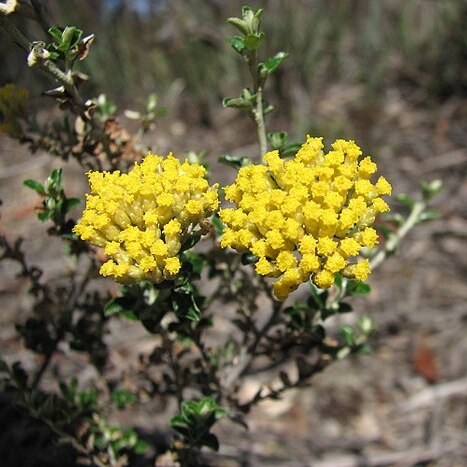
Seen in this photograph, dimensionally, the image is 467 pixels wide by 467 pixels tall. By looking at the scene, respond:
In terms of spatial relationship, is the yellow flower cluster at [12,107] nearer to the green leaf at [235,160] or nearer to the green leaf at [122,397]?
the green leaf at [235,160]

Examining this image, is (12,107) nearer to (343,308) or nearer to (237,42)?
(237,42)

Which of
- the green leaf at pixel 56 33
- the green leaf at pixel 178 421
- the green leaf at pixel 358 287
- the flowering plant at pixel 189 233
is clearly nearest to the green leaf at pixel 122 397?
the flowering plant at pixel 189 233

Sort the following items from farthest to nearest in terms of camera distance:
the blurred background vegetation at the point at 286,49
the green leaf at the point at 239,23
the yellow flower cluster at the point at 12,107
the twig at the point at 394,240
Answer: the blurred background vegetation at the point at 286,49 → the twig at the point at 394,240 → the yellow flower cluster at the point at 12,107 → the green leaf at the point at 239,23

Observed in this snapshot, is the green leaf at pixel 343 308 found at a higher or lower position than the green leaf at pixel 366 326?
lower

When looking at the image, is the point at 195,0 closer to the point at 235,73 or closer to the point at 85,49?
the point at 235,73

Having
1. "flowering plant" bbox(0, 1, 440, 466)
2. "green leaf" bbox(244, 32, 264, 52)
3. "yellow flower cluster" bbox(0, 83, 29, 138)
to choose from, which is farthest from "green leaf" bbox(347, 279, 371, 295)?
"yellow flower cluster" bbox(0, 83, 29, 138)

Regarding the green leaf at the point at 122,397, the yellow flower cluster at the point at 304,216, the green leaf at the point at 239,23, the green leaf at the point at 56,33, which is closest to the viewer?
the yellow flower cluster at the point at 304,216
